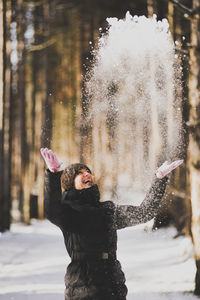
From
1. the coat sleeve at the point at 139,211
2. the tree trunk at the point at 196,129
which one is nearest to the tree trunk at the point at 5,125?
the tree trunk at the point at 196,129

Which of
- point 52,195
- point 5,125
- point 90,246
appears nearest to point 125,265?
point 90,246

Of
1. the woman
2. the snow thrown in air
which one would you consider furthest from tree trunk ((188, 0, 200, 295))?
the woman

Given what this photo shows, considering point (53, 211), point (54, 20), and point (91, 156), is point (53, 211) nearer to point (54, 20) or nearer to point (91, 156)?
point (54, 20)

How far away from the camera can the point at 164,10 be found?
15.4m

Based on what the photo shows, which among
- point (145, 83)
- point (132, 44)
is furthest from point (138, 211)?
point (145, 83)

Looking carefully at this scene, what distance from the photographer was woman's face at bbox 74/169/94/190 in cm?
338

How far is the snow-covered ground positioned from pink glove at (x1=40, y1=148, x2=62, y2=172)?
13.6ft

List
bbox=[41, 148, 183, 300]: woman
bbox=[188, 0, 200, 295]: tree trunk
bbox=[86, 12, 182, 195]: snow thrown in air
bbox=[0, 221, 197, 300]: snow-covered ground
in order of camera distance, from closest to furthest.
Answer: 1. bbox=[41, 148, 183, 300]: woman
2. bbox=[188, 0, 200, 295]: tree trunk
3. bbox=[0, 221, 197, 300]: snow-covered ground
4. bbox=[86, 12, 182, 195]: snow thrown in air

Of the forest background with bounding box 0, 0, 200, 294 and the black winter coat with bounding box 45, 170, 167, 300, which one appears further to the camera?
the forest background with bounding box 0, 0, 200, 294

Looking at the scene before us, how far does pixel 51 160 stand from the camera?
119 inches

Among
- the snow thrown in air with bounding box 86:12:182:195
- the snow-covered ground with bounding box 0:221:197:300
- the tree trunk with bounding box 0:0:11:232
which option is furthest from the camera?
the tree trunk with bounding box 0:0:11:232

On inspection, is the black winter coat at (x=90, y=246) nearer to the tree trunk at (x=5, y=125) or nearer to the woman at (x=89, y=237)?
the woman at (x=89, y=237)

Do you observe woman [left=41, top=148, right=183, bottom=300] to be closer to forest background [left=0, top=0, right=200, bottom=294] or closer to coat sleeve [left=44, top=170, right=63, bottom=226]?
coat sleeve [left=44, top=170, right=63, bottom=226]

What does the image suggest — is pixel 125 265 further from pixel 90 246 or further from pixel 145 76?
pixel 145 76
